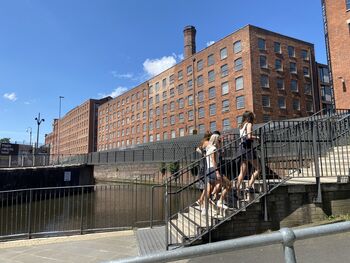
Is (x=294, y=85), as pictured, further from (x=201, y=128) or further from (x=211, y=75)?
(x=201, y=128)

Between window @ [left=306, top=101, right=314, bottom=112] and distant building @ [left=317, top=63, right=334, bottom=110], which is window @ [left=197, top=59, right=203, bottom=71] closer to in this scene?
window @ [left=306, top=101, right=314, bottom=112]

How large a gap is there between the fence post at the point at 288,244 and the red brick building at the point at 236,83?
42.8m

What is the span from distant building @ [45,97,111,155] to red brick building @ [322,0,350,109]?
283ft

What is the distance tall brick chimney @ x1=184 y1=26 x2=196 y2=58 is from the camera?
6175cm

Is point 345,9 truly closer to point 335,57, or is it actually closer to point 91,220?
point 335,57

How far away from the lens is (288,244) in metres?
2.17

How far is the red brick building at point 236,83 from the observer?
46.5 m

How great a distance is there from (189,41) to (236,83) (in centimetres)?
1802

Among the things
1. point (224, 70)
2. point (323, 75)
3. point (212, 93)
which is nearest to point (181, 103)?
point (212, 93)

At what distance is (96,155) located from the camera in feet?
172

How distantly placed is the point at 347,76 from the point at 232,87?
27209 millimetres

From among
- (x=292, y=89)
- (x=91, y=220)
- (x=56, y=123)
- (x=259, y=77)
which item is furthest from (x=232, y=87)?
(x=56, y=123)

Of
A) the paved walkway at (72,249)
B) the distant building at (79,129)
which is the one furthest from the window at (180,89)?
the paved walkway at (72,249)

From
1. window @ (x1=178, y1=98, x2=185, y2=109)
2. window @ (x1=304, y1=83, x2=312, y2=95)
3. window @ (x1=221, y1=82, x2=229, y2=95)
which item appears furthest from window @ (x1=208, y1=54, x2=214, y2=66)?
window @ (x1=304, y1=83, x2=312, y2=95)
